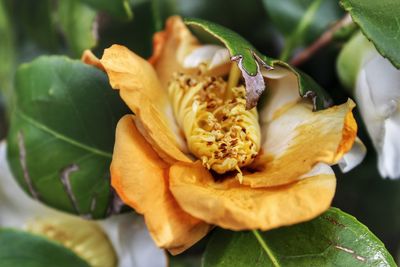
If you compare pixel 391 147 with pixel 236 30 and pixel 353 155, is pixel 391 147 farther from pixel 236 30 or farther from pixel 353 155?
pixel 236 30

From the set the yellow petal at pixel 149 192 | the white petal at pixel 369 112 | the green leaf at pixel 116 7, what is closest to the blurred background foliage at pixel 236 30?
the green leaf at pixel 116 7

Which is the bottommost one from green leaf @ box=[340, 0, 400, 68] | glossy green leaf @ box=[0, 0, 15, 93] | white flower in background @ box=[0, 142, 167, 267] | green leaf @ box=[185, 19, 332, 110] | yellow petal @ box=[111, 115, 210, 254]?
white flower in background @ box=[0, 142, 167, 267]

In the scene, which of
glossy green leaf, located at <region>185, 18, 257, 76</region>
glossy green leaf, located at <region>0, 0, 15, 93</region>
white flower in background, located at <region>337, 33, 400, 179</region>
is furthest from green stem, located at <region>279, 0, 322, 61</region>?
glossy green leaf, located at <region>0, 0, 15, 93</region>

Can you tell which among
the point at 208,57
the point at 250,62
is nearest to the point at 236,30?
the point at 208,57

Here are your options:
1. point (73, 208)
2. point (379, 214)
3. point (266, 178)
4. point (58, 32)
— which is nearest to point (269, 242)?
point (266, 178)

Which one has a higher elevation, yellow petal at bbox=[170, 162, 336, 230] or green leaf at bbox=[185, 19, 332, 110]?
green leaf at bbox=[185, 19, 332, 110]

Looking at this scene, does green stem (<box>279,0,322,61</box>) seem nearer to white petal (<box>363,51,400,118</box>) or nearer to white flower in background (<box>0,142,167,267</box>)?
white petal (<box>363,51,400,118</box>)

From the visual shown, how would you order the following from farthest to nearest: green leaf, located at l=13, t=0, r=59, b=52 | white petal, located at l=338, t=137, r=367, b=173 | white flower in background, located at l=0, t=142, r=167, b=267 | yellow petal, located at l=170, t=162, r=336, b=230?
1. green leaf, located at l=13, t=0, r=59, b=52
2. white flower in background, located at l=0, t=142, r=167, b=267
3. white petal, located at l=338, t=137, r=367, b=173
4. yellow petal, located at l=170, t=162, r=336, b=230

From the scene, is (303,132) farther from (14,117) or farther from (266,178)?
(14,117)
